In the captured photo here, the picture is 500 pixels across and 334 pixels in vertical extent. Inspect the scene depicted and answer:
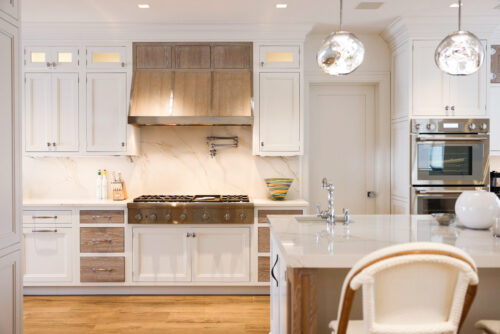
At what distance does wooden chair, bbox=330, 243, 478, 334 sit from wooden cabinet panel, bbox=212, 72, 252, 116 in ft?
9.27

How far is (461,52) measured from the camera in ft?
7.51

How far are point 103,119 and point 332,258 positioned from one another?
124 inches

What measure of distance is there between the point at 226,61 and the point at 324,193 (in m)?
1.75

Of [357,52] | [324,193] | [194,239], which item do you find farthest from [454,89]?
[194,239]

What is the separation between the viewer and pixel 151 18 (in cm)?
398

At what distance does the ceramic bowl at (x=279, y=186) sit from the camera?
4207 mm

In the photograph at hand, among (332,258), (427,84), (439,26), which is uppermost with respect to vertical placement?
(439,26)

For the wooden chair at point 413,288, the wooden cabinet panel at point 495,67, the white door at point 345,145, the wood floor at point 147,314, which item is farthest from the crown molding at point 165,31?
the wooden chair at point 413,288

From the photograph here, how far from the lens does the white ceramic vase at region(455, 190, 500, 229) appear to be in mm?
2223

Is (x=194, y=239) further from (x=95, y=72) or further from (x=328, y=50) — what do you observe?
(x=328, y=50)

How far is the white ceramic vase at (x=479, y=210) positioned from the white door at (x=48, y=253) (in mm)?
3273

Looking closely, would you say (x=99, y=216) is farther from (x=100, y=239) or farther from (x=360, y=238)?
(x=360, y=238)

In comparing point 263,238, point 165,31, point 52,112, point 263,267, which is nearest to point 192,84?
point 165,31

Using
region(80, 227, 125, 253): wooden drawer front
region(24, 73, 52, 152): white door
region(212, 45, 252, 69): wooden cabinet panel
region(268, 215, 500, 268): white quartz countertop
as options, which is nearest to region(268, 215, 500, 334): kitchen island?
region(268, 215, 500, 268): white quartz countertop
